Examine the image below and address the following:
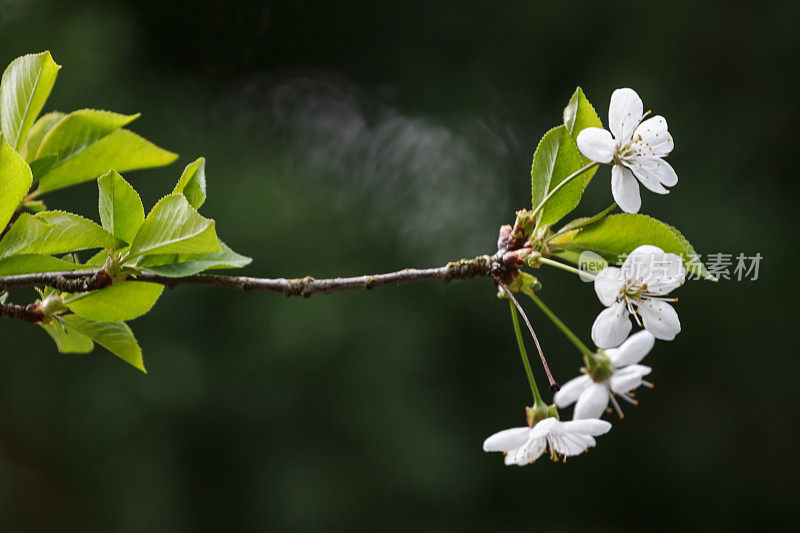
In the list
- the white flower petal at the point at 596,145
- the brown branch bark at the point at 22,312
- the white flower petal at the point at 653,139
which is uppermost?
the white flower petal at the point at 653,139

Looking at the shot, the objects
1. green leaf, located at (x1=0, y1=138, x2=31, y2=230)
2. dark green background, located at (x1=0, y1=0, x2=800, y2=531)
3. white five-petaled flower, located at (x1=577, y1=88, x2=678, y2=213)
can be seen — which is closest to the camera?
green leaf, located at (x1=0, y1=138, x2=31, y2=230)

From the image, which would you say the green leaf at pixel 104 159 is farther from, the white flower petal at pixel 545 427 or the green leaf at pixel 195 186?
the white flower petal at pixel 545 427

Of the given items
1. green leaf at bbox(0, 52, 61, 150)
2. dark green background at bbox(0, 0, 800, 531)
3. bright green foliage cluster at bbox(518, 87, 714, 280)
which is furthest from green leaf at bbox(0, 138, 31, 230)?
dark green background at bbox(0, 0, 800, 531)

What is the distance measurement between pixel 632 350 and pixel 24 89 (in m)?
0.59

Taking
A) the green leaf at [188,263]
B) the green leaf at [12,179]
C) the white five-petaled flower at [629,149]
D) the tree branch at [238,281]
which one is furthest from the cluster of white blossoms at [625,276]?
the green leaf at [12,179]

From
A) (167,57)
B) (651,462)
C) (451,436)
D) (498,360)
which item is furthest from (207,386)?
(651,462)

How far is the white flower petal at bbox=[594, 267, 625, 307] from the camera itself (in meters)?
0.46

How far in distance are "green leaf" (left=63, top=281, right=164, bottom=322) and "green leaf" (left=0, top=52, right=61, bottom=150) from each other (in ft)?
0.46

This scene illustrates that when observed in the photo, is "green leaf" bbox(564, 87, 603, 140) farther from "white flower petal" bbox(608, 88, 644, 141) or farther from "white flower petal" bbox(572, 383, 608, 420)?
"white flower petal" bbox(572, 383, 608, 420)

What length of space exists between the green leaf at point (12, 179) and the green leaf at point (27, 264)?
4 cm

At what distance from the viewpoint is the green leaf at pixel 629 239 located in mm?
457

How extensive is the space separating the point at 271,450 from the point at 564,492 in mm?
1171

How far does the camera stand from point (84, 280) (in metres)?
0.42

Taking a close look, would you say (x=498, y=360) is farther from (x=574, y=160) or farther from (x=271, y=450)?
(x=574, y=160)
